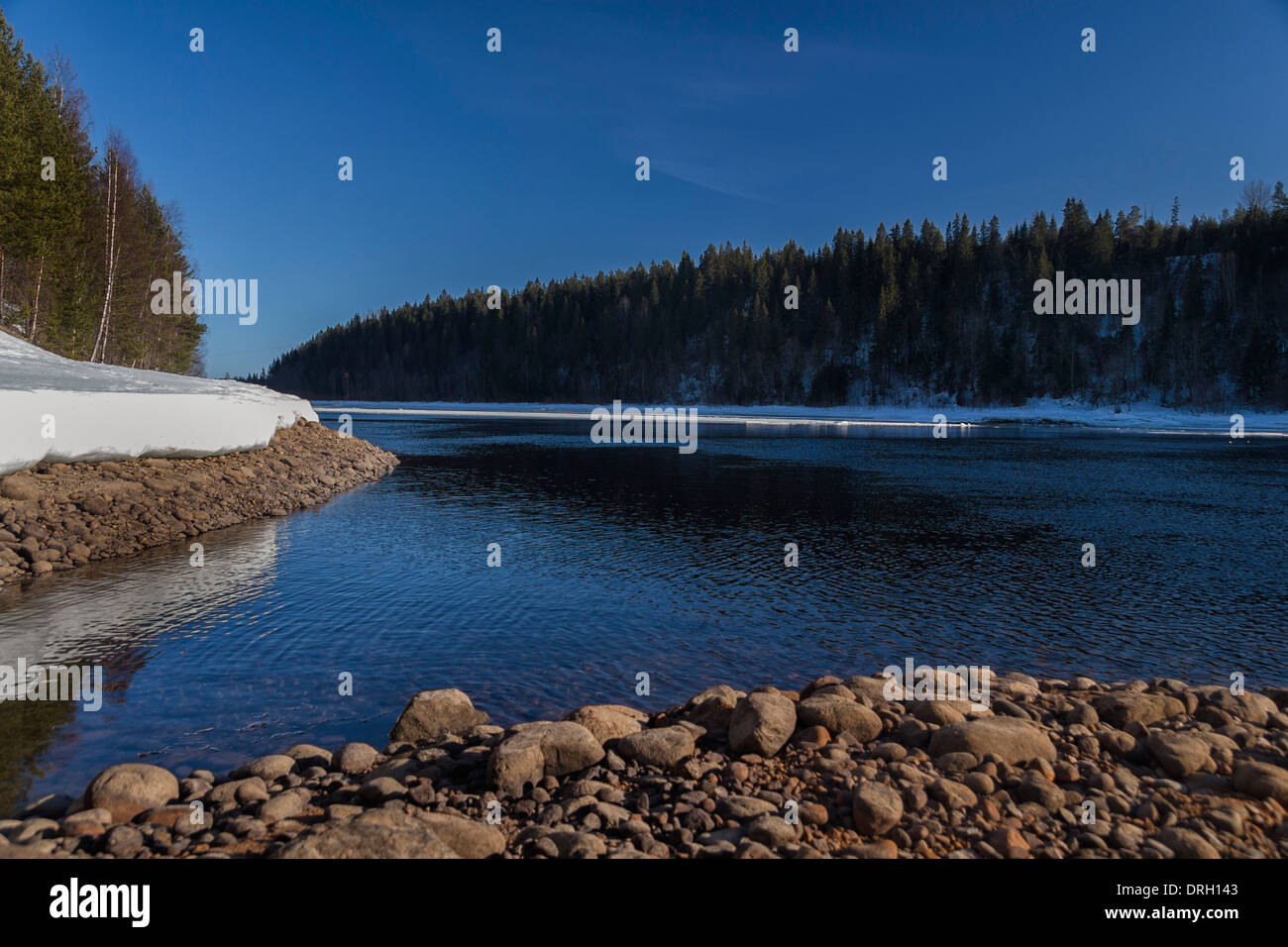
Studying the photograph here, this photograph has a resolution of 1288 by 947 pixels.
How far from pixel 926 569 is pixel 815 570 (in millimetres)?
2402

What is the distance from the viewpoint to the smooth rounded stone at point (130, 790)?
18.4ft

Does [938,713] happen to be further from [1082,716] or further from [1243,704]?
[1243,704]

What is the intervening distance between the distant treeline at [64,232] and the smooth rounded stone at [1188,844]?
4706 cm

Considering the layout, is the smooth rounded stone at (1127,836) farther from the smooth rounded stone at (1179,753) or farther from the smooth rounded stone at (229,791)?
the smooth rounded stone at (229,791)

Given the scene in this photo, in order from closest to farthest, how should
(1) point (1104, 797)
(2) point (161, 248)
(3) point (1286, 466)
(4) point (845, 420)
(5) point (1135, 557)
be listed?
(1) point (1104, 797) < (5) point (1135, 557) < (3) point (1286, 466) < (2) point (161, 248) < (4) point (845, 420)

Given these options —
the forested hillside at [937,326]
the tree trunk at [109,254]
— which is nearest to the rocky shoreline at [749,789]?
the tree trunk at [109,254]

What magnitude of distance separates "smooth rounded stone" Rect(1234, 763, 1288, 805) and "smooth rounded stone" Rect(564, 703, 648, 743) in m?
5.03

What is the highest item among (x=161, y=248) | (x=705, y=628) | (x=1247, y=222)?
(x=1247, y=222)

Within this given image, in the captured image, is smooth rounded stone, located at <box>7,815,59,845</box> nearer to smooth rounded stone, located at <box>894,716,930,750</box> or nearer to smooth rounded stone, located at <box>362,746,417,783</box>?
smooth rounded stone, located at <box>362,746,417,783</box>

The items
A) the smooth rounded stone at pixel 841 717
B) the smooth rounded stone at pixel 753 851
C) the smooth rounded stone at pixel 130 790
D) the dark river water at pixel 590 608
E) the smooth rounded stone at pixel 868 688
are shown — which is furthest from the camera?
the dark river water at pixel 590 608

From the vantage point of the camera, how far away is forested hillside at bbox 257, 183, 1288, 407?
383 ft

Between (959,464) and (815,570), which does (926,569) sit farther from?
(959,464)

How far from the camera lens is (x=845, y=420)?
4048 inches
